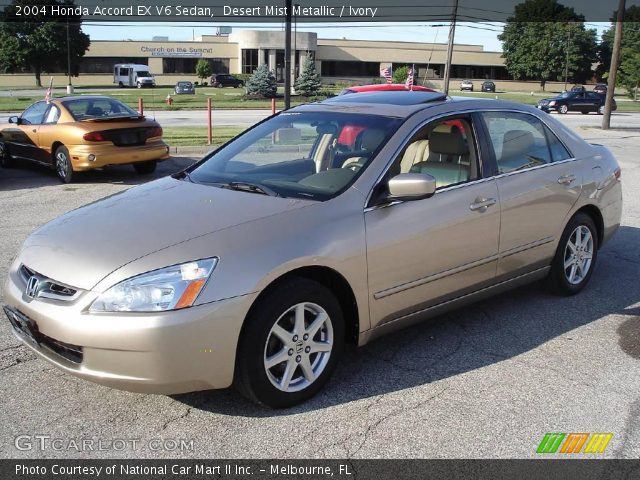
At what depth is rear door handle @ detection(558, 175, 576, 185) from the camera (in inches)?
201

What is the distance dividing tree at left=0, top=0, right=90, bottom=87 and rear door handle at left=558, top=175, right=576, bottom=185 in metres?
64.9

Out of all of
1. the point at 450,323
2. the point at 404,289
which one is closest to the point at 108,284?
the point at 404,289

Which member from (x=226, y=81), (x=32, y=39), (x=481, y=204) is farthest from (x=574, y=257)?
(x=32, y=39)

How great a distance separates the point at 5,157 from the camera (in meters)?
12.9

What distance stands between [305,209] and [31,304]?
152cm

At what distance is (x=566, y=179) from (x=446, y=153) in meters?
1.22

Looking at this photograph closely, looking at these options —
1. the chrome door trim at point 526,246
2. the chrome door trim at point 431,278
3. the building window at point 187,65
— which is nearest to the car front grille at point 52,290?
the chrome door trim at point 431,278

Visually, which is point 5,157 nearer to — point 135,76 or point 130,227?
point 130,227

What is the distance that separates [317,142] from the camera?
467cm

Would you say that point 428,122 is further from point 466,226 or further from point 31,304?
point 31,304

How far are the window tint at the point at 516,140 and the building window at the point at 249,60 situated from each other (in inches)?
3167

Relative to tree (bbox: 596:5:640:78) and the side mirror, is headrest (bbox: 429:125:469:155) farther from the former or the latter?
tree (bbox: 596:5:640:78)

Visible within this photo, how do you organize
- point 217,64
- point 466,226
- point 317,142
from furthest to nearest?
point 217,64 < point 317,142 < point 466,226

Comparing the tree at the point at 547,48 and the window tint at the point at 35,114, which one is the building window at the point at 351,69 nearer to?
the tree at the point at 547,48
